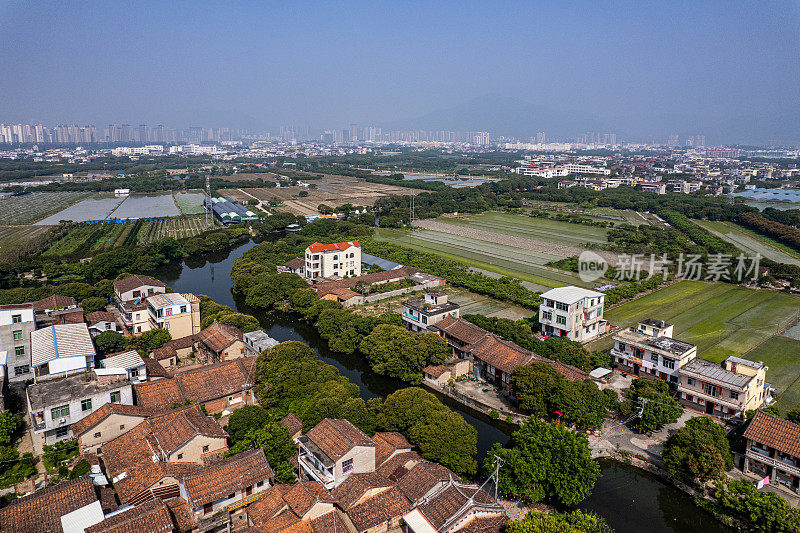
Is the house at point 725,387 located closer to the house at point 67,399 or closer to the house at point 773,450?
the house at point 773,450

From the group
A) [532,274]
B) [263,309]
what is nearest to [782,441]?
[532,274]

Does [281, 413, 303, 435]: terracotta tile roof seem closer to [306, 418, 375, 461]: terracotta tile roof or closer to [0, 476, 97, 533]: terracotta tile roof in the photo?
[306, 418, 375, 461]: terracotta tile roof

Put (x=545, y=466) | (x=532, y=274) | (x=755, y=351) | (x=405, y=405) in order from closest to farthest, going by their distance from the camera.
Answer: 1. (x=545, y=466)
2. (x=405, y=405)
3. (x=755, y=351)
4. (x=532, y=274)

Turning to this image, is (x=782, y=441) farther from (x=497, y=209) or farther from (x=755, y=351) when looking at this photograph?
(x=497, y=209)

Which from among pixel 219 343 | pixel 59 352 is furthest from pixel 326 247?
pixel 59 352

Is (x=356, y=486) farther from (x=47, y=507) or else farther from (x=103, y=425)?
(x=103, y=425)

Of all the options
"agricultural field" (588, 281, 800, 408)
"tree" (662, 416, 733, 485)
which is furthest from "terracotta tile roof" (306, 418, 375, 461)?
"agricultural field" (588, 281, 800, 408)

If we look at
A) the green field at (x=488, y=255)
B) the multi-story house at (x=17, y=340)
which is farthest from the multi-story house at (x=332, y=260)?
the multi-story house at (x=17, y=340)
